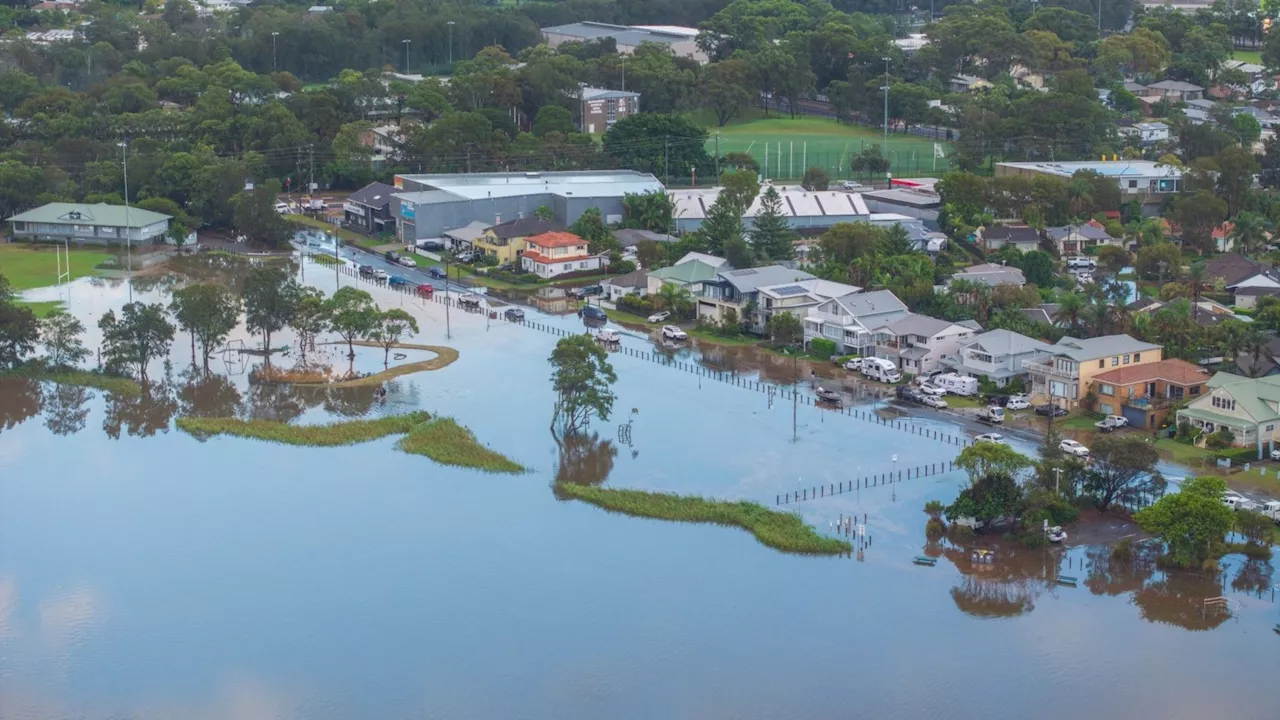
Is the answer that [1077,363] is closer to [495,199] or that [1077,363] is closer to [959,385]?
[959,385]

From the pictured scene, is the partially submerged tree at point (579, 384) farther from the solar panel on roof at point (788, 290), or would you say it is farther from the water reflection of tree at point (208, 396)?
the solar panel on roof at point (788, 290)

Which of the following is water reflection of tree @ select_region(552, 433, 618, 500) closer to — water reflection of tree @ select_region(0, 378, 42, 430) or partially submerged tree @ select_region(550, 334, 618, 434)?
partially submerged tree @ select_region(550, 334, 618, 434)

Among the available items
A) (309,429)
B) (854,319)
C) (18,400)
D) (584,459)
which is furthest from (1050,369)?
(18,400)

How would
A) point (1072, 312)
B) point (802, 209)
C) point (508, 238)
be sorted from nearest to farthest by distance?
1. point (1072, 312)
2. point (508, 238)
3. point (802, 209)

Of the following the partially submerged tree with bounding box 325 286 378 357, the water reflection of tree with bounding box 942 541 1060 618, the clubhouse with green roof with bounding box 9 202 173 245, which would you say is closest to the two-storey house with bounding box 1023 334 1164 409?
the water reflection of tree with bounding box 942 541 1060 618

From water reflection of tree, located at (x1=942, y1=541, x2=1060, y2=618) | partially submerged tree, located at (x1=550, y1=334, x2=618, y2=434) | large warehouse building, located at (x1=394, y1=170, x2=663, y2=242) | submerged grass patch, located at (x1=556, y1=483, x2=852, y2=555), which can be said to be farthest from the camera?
large warehouse building, located at (x1=394, y1=170, x2=663, y2=242)
